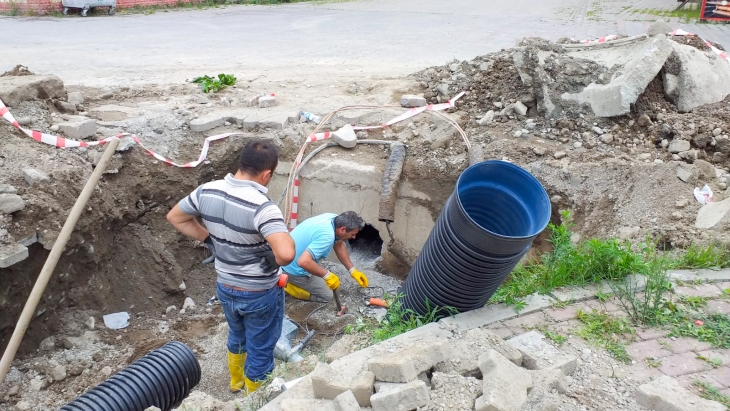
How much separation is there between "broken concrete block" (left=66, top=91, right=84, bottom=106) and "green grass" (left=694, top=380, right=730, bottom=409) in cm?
660

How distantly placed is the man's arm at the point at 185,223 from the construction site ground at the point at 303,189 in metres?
1.19

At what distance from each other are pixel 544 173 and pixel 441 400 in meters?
3.64

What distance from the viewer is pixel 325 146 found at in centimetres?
654

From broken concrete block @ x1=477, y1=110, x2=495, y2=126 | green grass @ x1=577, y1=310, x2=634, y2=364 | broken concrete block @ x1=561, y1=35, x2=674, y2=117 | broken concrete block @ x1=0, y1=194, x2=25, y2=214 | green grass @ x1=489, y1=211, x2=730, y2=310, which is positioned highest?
broken concrete block @ x1=561, y1=35, x2=674, y2=117

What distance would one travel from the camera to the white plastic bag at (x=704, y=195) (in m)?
4.92

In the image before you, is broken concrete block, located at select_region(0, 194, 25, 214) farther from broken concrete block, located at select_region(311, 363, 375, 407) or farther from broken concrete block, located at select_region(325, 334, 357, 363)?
broken concrete block, located at select_region(311, 363, 375, 407)

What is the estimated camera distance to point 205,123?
6.40 m

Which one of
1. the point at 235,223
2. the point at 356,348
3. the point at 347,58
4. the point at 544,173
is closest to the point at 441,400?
the point at 356,348

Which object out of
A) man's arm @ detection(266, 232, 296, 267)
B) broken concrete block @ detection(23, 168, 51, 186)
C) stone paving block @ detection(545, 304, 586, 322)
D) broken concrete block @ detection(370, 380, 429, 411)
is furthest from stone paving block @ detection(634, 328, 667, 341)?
broken concrete block @ detection(23, 168, 51, 186)

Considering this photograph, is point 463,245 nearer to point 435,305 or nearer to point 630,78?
point 435,305

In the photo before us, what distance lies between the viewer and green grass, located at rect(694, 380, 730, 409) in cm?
285

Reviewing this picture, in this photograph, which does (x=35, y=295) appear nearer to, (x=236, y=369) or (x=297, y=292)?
(x=236, y=369)

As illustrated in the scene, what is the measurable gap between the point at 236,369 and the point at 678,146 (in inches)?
185

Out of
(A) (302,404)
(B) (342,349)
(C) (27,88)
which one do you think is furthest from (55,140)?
(A) (302,404)
